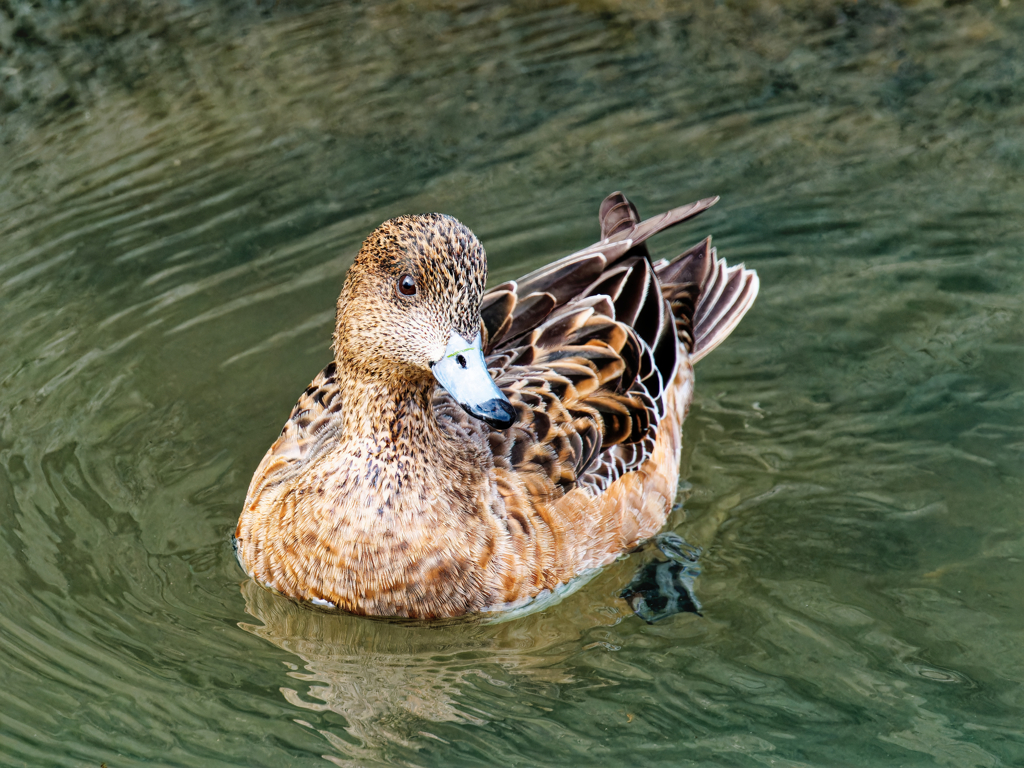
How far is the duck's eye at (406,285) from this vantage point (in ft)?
14.4

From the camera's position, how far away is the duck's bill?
4.14 m

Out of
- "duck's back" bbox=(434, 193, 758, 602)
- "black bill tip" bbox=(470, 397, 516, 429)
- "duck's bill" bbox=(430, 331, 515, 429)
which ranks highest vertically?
"duck's bill" bbox=(430, 331, 515, 429)

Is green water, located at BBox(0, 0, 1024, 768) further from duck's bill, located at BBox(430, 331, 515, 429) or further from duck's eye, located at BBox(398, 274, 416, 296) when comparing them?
duck's eye, located at BBox(398, 274, 416, 296)

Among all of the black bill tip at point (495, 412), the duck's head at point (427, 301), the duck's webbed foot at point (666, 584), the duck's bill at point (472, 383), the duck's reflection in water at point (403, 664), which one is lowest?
the duck's webbed foot at point (666, 584)

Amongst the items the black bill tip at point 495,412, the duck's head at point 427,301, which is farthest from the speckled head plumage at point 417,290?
the black bill tip at point 495,412

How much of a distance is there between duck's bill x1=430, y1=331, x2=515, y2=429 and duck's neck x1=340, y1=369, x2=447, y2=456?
339 mm

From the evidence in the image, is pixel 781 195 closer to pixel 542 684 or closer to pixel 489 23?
pixel 489 23

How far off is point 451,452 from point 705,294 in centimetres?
228

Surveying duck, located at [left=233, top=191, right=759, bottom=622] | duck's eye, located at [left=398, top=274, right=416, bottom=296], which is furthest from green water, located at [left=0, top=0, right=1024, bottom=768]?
duck's eye, located at [left=398, top=274, right=416, bottom=296]

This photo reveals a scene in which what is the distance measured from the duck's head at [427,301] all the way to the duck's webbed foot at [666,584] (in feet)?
4.23

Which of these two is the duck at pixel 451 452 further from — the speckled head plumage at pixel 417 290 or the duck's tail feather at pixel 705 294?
the duck's tail feather at pixel 705 294

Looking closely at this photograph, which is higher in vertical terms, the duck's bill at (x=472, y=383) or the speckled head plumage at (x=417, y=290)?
the speckled head plumage at (x=417, y=290)

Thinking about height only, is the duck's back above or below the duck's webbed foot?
above

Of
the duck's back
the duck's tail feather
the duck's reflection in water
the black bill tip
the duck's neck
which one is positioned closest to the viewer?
the black bill tip
